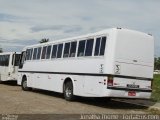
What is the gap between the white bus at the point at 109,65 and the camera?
53.4ft

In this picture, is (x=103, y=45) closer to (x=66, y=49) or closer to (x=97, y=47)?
(x=97, y=47)

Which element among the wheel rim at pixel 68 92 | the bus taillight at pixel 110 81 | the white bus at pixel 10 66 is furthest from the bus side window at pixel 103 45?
the white bus at pixel 10 66

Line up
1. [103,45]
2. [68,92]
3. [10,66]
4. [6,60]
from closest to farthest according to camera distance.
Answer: [103,45], [68,92], [10,66], [6,60]

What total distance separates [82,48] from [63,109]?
3995mm

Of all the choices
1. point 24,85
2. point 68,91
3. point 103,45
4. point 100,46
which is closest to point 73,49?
point 68,91

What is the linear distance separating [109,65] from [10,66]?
679 inches

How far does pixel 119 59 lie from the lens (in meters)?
16.3

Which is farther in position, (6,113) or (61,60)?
(61,60)

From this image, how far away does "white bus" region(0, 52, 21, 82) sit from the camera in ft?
105

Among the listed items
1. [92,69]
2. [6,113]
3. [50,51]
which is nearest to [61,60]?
[50,51]

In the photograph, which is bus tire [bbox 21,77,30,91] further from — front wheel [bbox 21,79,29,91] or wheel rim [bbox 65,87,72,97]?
wheel rim [bbox 65,87,72,97]

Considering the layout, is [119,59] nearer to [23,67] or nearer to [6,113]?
[6,113]

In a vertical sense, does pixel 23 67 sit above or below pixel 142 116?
above

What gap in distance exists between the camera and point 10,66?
32.2m
